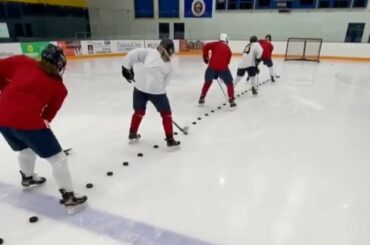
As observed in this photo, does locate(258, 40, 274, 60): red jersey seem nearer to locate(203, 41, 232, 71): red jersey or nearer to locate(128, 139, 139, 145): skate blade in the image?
locate(203, 41, 232, 71): red jersey

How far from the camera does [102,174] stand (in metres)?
2.58

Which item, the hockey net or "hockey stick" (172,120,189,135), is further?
the hockey net

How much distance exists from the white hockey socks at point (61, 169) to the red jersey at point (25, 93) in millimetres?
225

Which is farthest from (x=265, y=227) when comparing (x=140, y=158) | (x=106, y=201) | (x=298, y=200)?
(x=140, y=158)

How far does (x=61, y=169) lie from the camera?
1.92 metres

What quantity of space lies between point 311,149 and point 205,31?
1285cm

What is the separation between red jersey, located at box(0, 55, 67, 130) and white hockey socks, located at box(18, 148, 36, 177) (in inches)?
14.8

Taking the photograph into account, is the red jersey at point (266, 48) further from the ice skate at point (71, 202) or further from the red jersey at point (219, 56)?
the ice skate at point (71, 202)

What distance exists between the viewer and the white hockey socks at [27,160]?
2.13 m

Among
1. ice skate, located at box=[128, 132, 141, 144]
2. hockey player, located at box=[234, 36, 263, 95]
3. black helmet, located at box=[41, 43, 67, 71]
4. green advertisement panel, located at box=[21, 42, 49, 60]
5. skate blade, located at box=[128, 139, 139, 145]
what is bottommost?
skate blade, located at box=[128, 139, 139, 145]

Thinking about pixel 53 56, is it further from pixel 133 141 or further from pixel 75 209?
pixel 133 141

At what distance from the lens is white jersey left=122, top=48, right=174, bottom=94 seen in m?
2.77

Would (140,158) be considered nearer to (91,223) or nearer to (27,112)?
(91,223)

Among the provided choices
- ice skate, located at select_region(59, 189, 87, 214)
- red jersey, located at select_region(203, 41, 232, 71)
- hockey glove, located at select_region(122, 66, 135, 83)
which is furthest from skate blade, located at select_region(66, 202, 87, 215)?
red jersey, located at select_region(203, 41, 232, 71)
